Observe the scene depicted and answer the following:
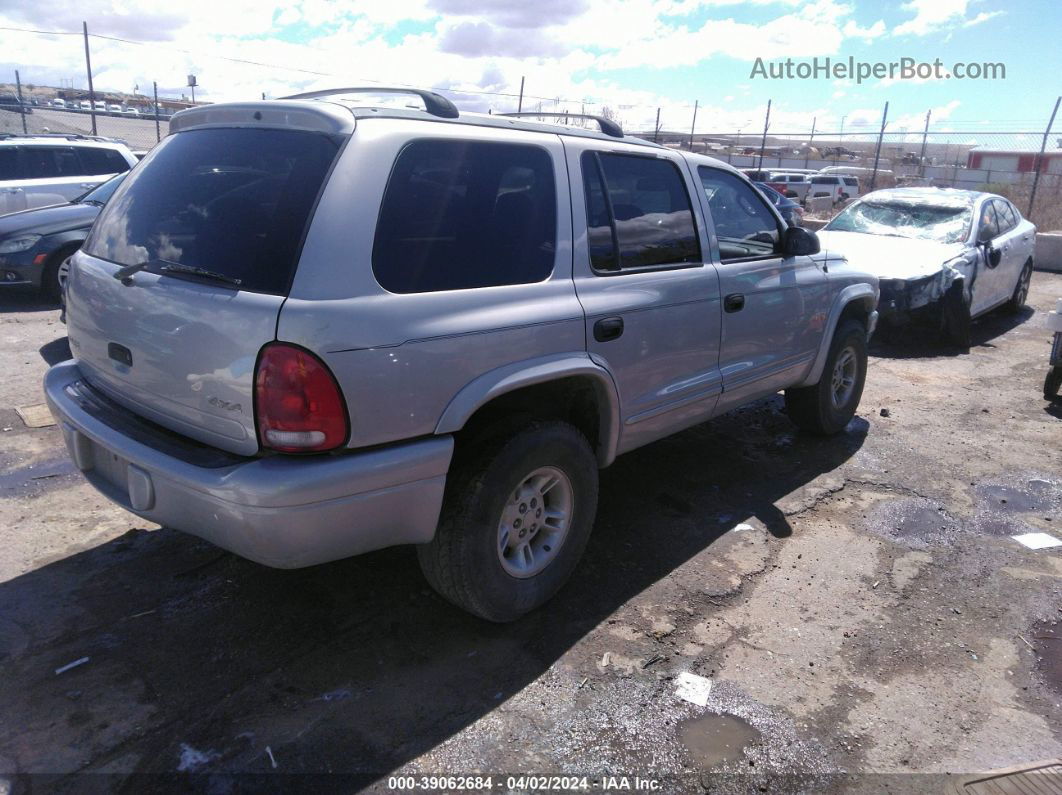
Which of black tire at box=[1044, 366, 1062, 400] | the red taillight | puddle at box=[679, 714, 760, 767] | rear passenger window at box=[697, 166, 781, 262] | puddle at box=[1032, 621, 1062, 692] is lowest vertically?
puddle at box=[1032, 621, 1062, 692]

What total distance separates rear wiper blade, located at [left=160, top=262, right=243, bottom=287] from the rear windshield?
0.04 feet

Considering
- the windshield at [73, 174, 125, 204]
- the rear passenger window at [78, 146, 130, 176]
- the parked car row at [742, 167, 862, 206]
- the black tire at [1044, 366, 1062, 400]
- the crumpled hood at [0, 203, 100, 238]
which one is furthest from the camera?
the parked car row at [742, 167, 862, 206]

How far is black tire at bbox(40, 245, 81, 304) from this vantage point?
8539 mm

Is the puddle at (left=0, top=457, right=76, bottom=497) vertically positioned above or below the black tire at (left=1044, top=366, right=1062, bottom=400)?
below

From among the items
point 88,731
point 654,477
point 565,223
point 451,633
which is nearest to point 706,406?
point 654,477

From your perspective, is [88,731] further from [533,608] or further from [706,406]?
[706,406]

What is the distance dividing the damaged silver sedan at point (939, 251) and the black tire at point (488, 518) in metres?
5.58

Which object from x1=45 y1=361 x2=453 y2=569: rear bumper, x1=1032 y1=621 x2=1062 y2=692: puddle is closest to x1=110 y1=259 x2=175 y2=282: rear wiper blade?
x1=45 y1=361 x2=453 y2=569: rear bumper

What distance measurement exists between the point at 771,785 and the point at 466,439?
1569mm

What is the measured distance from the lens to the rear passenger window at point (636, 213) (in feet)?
11.6

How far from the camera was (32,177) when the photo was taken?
10.7 m

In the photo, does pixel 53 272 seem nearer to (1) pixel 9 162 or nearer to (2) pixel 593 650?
(1) pixel 9 162

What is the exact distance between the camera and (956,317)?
8.67 meters

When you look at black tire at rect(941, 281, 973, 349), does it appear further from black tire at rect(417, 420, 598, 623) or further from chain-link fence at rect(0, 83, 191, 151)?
chain-link fence at rect(0, 83, 191, 151)
